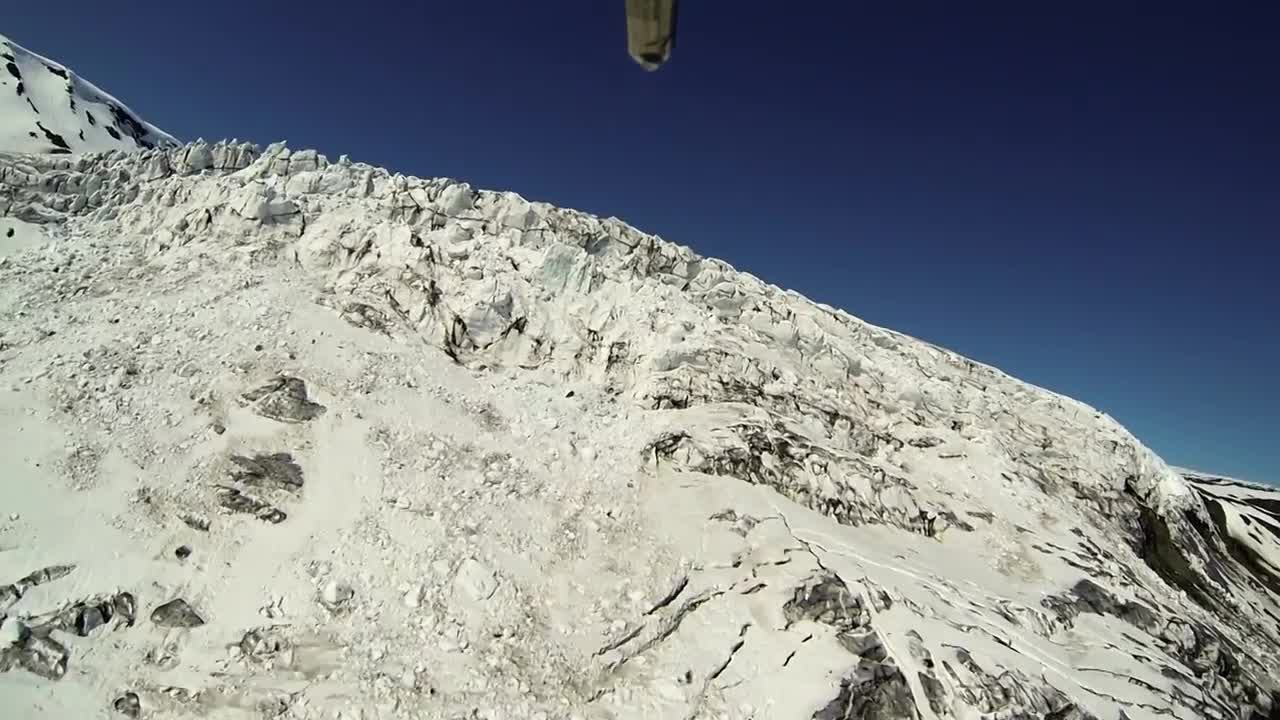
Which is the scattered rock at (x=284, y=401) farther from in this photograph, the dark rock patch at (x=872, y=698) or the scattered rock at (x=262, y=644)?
the dark rock patch at (x=872, y=698)

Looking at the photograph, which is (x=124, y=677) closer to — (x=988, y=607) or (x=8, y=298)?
(x=8, y=298)

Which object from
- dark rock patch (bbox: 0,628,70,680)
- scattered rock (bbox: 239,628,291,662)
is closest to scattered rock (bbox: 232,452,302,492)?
scattered rock (bbox: 239,628,291,662)

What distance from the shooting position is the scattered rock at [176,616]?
13009mm

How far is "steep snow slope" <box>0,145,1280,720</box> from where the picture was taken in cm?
1325

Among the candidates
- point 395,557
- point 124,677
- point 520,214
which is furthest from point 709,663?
point 520,214

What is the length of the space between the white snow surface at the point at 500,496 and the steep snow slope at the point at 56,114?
14585 millimetres

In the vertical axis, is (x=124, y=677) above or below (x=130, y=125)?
below

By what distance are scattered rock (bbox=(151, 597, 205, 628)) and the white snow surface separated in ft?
0.17

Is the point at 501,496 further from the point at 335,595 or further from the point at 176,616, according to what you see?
the point at 176,616

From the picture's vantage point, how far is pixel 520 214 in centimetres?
3181

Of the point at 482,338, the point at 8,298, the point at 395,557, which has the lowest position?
the point at 395,557

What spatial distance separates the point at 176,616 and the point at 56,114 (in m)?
59.9

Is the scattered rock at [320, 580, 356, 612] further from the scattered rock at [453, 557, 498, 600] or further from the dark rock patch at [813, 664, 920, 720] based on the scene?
the dark rock patch at [813, 664, 920, 720]

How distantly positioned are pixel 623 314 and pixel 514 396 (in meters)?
6.74
